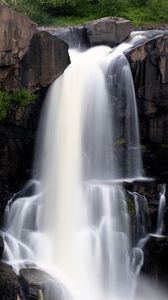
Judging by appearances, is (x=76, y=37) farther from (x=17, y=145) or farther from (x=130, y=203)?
(x=130, y=203)

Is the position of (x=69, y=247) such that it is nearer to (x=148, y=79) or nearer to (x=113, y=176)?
(x=113, y=176)

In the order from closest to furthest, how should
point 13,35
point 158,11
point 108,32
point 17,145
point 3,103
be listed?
point 13,35
point 3,103
point 17,145
point 108,32
point 158,11

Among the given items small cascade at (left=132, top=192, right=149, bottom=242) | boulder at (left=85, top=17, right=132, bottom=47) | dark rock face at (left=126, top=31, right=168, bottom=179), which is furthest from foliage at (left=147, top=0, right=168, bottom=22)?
small cascade at (left=132, top=192, right=149, bottom=242)

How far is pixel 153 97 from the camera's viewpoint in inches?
851

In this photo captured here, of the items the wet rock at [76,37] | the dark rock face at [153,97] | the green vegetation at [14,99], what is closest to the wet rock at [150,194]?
the dark rock face at [153,97]

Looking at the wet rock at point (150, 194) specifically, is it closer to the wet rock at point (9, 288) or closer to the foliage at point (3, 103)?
the foliage at point (3, 103)

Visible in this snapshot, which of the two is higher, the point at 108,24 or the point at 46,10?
the point at 46,10

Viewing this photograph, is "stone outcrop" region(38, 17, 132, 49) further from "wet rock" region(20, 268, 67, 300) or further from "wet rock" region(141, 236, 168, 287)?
"wet rock" region(20, 268, 67, 300)

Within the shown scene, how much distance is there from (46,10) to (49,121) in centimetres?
1454

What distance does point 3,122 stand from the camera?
20.3 metres

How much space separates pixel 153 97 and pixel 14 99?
602cm

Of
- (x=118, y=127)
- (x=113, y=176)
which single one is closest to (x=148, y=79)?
(x=118, y=127)

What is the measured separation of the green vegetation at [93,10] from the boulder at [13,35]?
1380 cm

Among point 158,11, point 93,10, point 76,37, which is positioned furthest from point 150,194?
point 93,10
